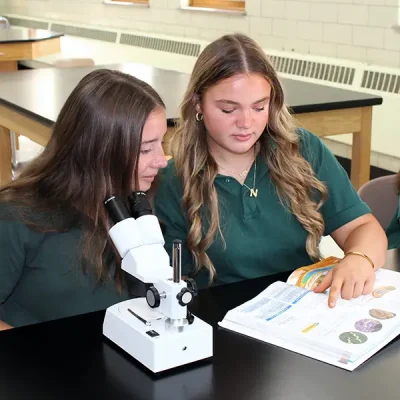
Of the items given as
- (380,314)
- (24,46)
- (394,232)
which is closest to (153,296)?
(380,314)

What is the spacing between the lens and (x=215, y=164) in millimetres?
1877

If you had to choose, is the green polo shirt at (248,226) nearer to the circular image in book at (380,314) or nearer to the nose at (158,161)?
the nose at (158,161)

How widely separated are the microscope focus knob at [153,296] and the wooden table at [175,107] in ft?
5.65

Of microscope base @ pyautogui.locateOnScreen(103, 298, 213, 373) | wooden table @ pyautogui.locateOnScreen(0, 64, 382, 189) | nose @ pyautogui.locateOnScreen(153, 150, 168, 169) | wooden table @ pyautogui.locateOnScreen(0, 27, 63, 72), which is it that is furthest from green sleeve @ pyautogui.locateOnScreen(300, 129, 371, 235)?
wooden table @ pyautogui.locateOnScreen(0, 27, 63, 72)

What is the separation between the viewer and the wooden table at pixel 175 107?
3.18 m

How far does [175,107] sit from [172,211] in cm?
132

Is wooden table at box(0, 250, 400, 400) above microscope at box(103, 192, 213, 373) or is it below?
below

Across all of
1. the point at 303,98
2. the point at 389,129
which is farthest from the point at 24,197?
the point at 389,129

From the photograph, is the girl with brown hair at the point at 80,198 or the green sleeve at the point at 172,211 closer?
the girl with brown hair at the point at 80,198

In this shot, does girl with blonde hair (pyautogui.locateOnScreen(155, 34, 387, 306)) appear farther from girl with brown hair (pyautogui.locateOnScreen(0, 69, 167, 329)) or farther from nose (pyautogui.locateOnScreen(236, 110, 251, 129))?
girl with brown hair (pyautogui.locateOnScreen(0, 69, 167, 329))

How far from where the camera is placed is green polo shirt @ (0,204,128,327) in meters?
1.51

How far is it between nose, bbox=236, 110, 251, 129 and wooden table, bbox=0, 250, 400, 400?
1.86ft

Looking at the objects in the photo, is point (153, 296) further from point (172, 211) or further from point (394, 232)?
point (394, 232)

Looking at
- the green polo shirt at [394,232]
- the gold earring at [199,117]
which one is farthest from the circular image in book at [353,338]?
the green polo shirt at [394,232]
